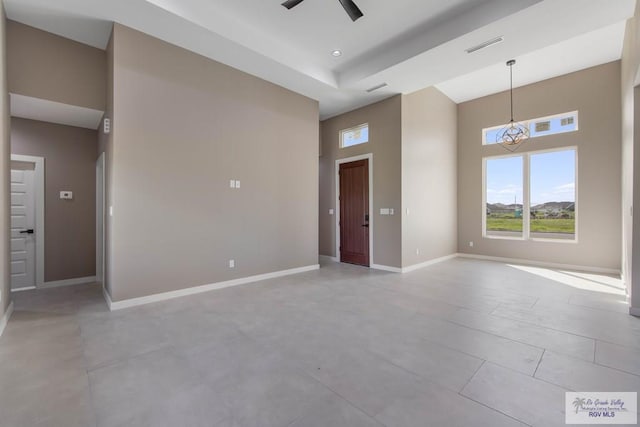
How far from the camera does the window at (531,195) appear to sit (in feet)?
19.9

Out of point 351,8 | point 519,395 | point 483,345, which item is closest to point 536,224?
point 483,345

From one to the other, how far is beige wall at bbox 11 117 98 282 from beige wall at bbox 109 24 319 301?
6.51 feet

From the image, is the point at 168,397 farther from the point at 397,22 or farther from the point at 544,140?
the point at 544,140

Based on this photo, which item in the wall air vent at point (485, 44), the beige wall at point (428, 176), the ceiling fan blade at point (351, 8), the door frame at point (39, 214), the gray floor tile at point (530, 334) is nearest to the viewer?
the gray floor tile at point (530, 334)

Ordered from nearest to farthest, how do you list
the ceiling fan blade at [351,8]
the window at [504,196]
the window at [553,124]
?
1. the ceiling fan blade at [351,8]
2. the window at [553,124]
3. the window at [504,196]

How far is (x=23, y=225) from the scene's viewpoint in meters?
4.43

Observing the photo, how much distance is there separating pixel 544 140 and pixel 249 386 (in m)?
7.66

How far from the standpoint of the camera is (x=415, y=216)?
234 inches

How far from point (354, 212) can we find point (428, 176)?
192cm

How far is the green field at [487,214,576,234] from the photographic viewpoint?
608cm

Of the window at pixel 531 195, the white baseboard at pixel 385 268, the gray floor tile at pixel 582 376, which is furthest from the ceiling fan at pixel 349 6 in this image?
the window at pixel 531 195

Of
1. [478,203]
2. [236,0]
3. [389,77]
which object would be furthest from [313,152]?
[478,203]

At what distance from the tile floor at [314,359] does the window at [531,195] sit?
256 centimetres

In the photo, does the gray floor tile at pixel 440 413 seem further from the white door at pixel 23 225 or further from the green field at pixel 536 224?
the green field at pixel 536 224
